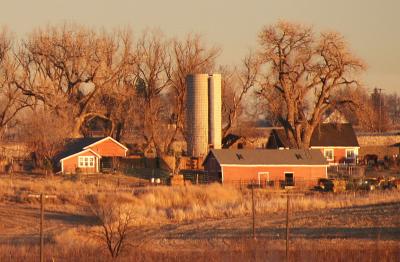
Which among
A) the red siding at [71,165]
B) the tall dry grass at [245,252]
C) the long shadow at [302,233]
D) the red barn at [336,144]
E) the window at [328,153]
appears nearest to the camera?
the tall dry grass at [245,252]

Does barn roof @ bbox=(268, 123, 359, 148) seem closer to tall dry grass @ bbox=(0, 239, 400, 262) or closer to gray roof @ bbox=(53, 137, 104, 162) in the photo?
gray roof @ bbox=(53, 137, 104, 162)

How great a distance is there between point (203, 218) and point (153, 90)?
4093 cm

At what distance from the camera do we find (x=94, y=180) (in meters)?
58.8

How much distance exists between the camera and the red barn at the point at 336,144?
73250 millimetres

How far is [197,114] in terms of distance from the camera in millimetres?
71312

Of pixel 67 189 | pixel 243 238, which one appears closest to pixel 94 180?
pixel 67 189

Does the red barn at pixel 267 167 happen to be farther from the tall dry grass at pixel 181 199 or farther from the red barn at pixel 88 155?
the red barn at pixel 88 155

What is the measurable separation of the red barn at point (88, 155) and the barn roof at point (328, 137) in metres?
13.2

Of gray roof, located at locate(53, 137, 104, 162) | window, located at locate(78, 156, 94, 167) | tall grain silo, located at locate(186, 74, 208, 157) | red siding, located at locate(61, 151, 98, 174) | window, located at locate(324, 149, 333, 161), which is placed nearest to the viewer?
red siding, located at locate(61, 151, 98, 174)

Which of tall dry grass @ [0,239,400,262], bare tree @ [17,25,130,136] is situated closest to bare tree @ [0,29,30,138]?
bare tree @ [17,25,130,136]

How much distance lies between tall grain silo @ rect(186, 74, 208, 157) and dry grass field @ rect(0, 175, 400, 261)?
12.6 m

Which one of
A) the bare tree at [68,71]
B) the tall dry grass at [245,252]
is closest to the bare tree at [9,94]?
the bare tree at [68,71]

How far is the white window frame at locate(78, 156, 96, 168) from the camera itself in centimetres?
6538

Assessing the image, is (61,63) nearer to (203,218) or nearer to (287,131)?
(287,131)
